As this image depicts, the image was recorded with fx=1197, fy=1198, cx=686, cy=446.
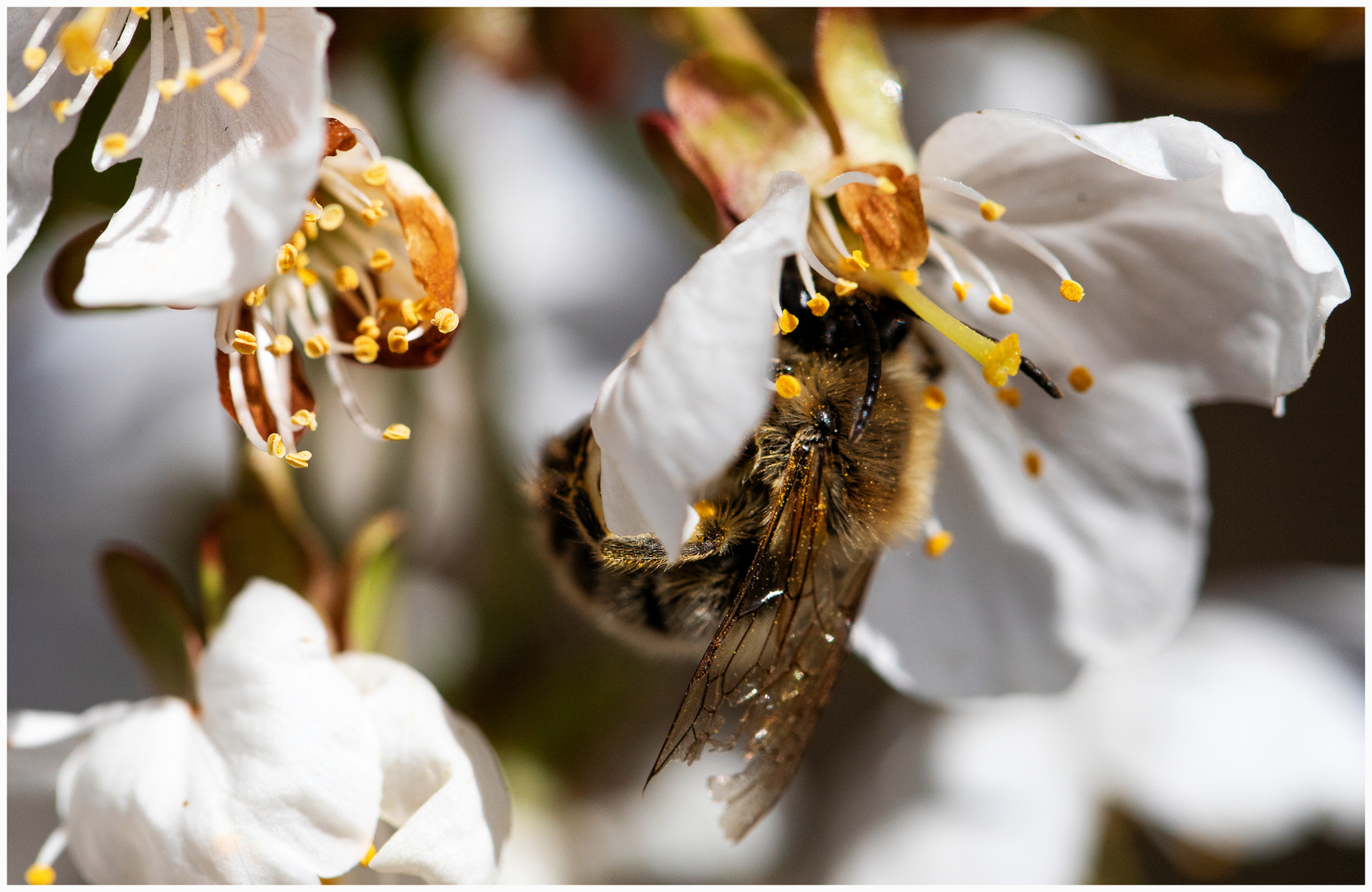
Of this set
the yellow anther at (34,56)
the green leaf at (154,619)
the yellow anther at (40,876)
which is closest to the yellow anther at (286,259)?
the yellow anther at (34,56)

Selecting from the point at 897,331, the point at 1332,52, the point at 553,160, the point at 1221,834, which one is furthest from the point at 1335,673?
the point at 553,160

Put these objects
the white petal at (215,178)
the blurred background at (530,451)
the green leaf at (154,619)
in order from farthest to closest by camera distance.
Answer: the blurred background at (530,451), the green leaf at (154,619), the white petal at (215,178)

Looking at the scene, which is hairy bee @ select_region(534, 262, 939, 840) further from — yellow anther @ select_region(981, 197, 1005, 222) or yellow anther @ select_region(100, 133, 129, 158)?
yellow anther @ select_region(100, 133, 129, 158)

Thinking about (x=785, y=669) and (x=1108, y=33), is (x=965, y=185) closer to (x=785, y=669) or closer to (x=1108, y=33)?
(x=785, y=669)

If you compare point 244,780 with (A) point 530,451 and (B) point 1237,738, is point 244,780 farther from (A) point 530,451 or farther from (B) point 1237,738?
(B) point 1237,738

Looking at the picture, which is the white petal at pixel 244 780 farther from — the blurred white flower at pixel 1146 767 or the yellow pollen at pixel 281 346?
the blurred white flower at pixel 1146 767

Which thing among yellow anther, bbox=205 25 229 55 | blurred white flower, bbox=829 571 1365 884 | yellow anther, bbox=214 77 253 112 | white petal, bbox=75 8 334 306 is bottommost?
blurred white flower, bbox=829 571 1365 884

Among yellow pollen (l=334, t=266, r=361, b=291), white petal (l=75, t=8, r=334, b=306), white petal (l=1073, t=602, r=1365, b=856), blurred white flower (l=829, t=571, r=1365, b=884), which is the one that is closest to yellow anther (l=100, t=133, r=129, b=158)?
white petal (l=75, t=8, r=334, b=306)
